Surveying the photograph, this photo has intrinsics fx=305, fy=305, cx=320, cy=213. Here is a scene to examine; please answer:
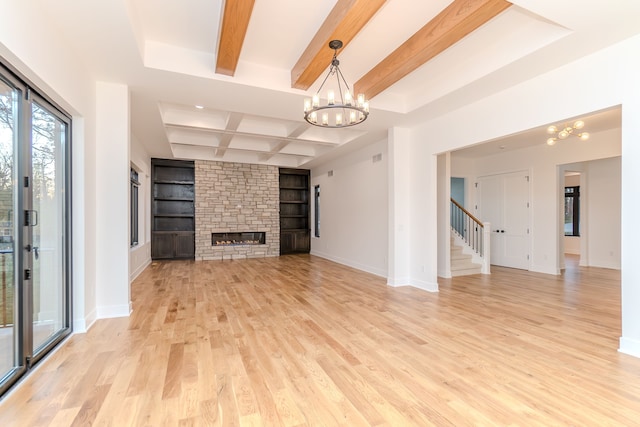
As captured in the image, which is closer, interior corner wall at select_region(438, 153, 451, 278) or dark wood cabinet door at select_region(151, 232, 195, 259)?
interior corner wall at select_region(438, 153, 451, 278)

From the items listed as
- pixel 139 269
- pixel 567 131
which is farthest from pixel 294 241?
pixel 567 131

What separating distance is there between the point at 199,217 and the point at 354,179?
4749 millimetres

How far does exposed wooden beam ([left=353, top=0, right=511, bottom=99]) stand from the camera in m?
2.64

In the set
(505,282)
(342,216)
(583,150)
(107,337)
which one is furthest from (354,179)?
(107,337)

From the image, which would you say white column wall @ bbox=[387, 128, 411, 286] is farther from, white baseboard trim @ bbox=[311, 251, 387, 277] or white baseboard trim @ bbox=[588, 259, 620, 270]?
white baseboard trim @ bbox=[588, 259, 620, 270]

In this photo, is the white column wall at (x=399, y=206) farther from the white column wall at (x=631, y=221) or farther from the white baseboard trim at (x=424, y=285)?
the white column wall at (x=631, y=221)

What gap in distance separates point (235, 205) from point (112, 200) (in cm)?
566

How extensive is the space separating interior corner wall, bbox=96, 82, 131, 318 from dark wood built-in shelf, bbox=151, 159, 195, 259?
524 centimetres

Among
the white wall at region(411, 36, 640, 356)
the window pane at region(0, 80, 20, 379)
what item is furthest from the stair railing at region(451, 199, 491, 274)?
the window pane at region(0, 80, 20, 379)

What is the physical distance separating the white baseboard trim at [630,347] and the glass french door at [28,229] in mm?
5038

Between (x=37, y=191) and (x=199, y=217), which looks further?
(x=199, y=217)

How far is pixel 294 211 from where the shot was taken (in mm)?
10742

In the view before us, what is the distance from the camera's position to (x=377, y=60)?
3879 millimetres

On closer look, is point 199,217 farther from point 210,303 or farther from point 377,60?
point 377,60
